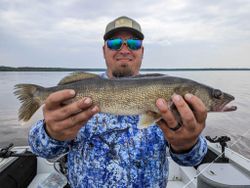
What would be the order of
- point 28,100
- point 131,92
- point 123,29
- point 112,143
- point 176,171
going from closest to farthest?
point 112,143 → point 131,92 → point 28,100 → point 123,29 → point 176,171

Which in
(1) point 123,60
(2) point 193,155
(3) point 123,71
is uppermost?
(1) point 123,60

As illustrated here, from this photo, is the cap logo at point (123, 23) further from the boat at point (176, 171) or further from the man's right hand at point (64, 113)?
the boat at point (176, 171)

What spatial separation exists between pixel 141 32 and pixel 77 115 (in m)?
1.79

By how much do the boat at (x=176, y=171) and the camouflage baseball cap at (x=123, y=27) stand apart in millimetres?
2098

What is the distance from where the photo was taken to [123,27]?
3.61m

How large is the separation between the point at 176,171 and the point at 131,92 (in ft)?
13.8

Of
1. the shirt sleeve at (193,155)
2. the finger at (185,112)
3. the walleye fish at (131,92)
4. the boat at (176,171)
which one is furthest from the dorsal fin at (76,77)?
the boat at (176,171)

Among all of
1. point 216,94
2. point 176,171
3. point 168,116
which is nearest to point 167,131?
point 168,116

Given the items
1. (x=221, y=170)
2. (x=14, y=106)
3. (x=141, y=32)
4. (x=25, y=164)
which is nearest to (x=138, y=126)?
(x=141, y=32)

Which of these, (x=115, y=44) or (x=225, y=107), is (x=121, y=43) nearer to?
(x=115, y=44)

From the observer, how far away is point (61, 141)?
2.76 meters

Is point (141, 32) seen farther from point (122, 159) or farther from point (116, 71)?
point (122, 159)

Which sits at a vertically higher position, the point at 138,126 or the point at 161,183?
the point at 138,126

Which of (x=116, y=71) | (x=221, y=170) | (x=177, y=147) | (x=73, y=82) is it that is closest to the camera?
(x=177, y=147)
